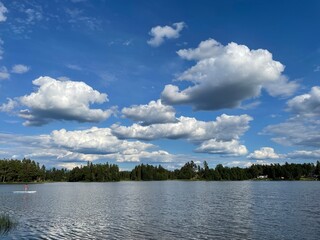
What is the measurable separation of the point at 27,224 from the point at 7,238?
1168 cm

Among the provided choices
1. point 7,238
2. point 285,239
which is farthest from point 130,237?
point 285,239

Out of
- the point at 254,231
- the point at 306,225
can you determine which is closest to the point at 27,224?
the point at 254,231

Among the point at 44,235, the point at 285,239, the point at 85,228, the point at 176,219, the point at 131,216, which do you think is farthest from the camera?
the point at 131,216

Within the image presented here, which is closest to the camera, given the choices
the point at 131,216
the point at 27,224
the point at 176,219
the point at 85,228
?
the point at 85,228

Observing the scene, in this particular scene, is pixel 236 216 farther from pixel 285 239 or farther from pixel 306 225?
pixel 285 239

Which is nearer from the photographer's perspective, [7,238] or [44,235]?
[7,238]

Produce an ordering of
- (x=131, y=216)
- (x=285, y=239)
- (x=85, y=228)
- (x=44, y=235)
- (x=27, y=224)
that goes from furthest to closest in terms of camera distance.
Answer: (x=131, y=216) < (x=27, y=224) < (x=85, y=228) < (x=44, y=235) < (x=285, y=239)

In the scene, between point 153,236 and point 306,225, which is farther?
point 306,225

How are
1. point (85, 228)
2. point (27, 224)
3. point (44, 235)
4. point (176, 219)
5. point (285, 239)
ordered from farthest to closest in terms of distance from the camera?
point (176, 219)
point (27, 224)
point (85, 228)
point (44, 235)
point (285, 239)

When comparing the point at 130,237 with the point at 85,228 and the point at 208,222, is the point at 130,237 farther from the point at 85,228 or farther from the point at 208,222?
the point at 208,222

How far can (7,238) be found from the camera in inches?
1602

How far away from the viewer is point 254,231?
A: 45.2 m

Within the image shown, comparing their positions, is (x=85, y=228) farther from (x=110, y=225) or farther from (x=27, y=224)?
(x=27, y=224)

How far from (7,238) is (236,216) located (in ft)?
119
